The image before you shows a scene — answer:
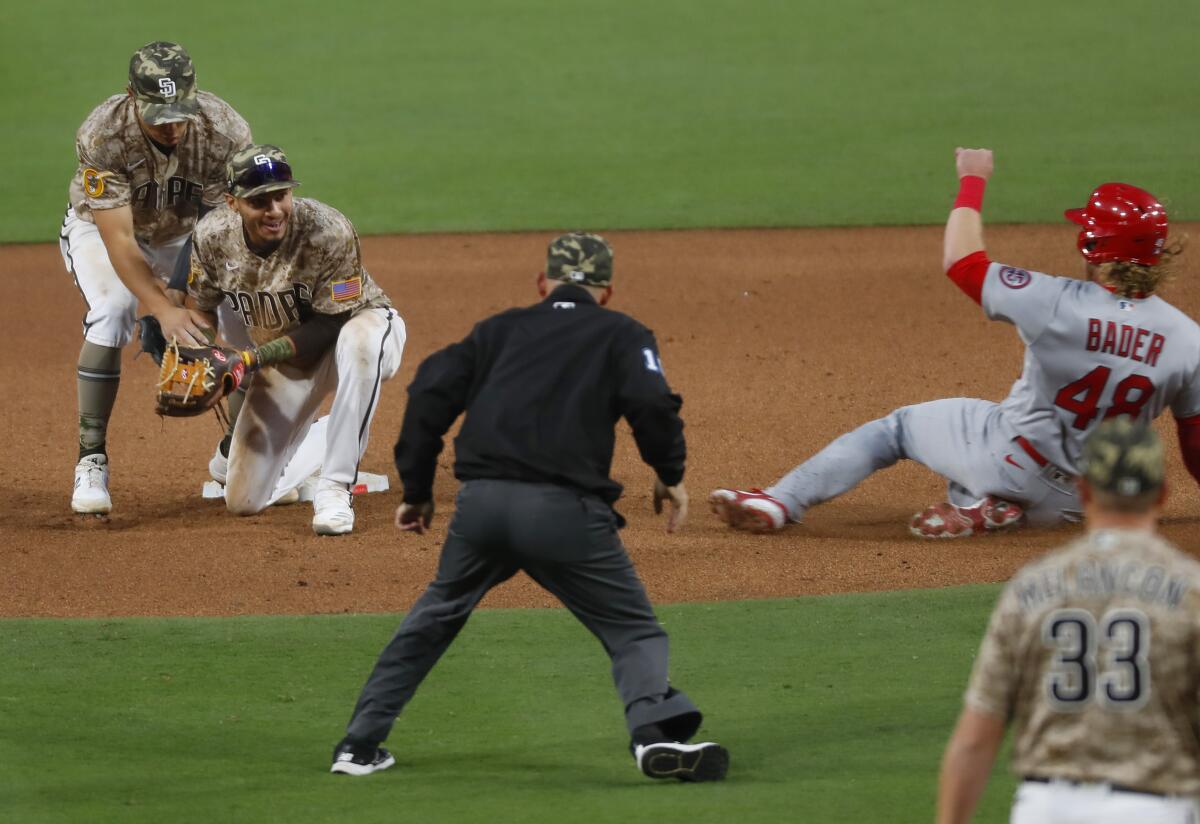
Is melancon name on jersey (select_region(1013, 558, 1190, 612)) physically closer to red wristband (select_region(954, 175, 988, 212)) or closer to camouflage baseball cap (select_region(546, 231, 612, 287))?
camouflage baseball cap (select_region(546, 231, 612, 287))

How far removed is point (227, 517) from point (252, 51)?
13409 millimetres

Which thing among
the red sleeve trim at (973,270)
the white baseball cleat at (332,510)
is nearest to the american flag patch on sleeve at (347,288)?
the white baseball cleat at (332,510)

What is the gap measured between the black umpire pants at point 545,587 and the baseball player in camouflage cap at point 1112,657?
5.46 ft

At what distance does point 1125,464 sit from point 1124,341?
11.8 feet

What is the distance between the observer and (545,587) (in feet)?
15.4

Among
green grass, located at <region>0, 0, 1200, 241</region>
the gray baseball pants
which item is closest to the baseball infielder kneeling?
the gray baseball pants

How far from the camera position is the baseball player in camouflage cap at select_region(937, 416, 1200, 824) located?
3.03 metres

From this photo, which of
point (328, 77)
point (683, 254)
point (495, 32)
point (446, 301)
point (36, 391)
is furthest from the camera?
point (495, 32)

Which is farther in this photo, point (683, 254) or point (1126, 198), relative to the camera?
point (683, 254)

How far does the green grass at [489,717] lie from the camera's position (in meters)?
4.60

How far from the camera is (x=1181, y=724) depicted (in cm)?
308

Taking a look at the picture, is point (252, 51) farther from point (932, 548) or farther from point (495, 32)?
point (932, 548)

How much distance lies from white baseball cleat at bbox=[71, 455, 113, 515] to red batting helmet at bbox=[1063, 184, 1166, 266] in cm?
419

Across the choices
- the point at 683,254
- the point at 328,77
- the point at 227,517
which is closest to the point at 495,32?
the point at 328,77
